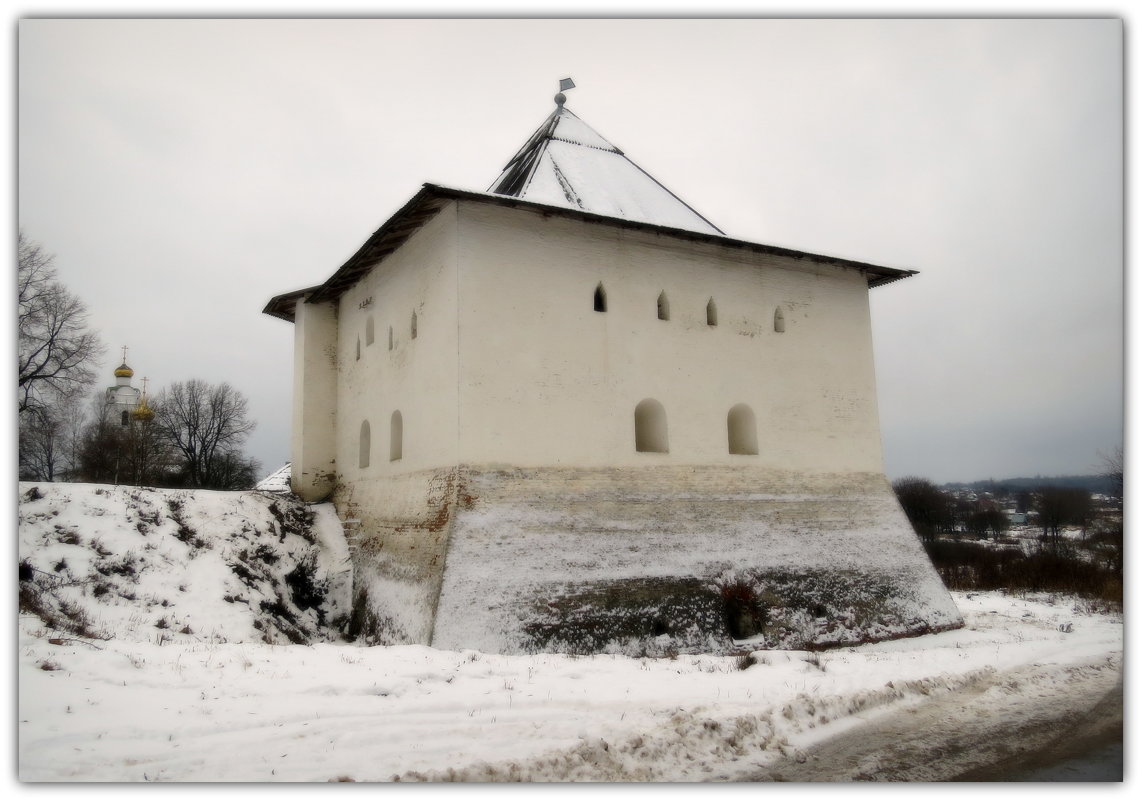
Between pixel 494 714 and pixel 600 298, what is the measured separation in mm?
7234

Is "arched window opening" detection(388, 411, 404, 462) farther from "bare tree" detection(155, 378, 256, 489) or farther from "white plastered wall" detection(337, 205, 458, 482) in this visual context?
"bare tree" detection(155, 378, 256, 489)

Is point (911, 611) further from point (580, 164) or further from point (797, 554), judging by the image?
point (580, 164)

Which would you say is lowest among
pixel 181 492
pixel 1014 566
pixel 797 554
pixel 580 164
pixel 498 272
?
pixel 1014 566

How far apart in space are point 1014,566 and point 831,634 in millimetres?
10455

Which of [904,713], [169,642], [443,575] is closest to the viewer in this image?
[904,713]

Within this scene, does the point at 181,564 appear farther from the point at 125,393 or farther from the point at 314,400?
the point at 125,393

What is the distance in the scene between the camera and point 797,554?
12.8 meters

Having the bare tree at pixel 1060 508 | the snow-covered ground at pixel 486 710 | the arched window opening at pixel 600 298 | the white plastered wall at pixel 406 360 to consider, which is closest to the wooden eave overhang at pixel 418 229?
the white plastered wall at pixel 406 360

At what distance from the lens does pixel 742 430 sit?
13.6 metres

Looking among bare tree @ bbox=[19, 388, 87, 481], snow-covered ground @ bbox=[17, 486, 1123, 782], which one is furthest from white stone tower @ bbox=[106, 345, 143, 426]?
snow-covered ground @ bbox=[17, 486, 1123, 782]

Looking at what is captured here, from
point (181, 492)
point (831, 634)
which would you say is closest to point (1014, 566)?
point (831, 634)

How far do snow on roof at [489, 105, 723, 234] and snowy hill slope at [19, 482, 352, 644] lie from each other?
282 inches

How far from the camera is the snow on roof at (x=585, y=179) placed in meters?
13.8

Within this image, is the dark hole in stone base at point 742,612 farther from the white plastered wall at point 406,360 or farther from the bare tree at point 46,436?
the bare tree at point 46,436
